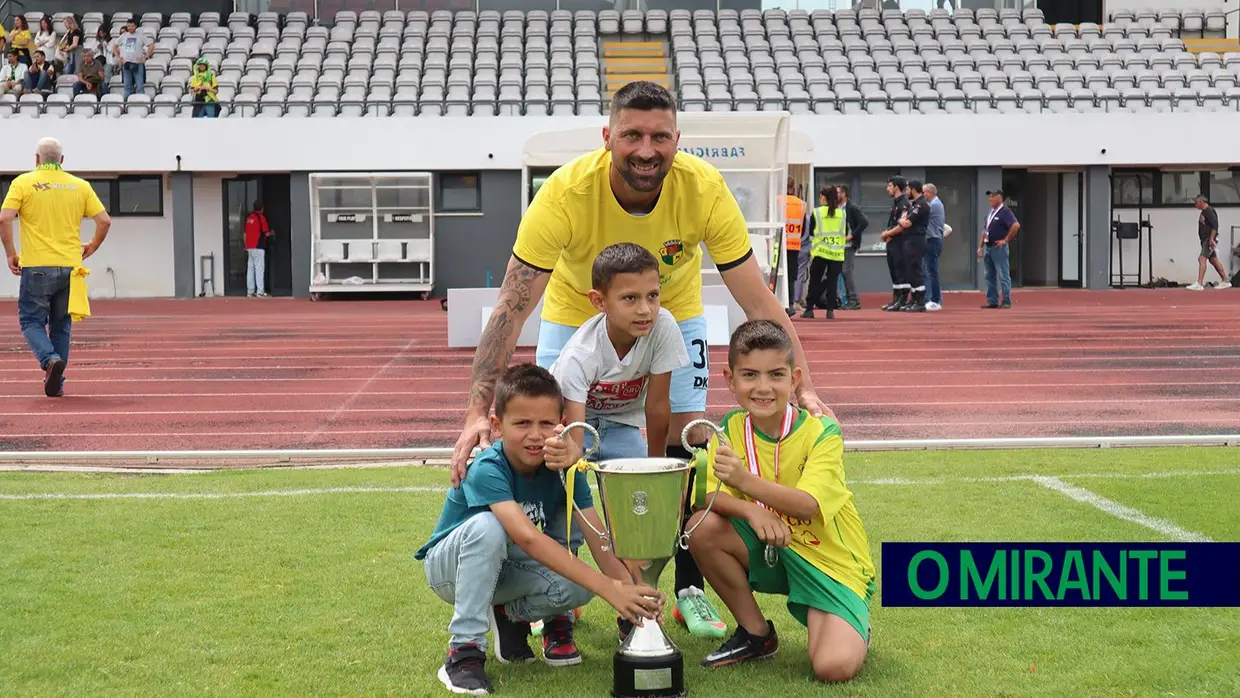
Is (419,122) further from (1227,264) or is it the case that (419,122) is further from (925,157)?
(1227,264)

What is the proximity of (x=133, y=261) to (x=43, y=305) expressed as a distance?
16785mm

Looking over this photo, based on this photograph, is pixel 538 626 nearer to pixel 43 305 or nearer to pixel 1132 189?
pixel 43 305

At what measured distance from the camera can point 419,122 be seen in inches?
978

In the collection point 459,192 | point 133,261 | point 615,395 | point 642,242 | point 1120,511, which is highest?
point 459,192

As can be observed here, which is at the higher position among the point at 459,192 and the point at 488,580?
the point at 459,192

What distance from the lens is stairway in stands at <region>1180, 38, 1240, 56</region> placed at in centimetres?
3045

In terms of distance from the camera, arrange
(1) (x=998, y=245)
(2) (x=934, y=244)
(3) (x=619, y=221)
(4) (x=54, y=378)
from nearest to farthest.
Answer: (3) (x=619, y=221) → (4) (x=54, y=378) → (1) (x=998, y=245) → (2) (x=934, y=244)

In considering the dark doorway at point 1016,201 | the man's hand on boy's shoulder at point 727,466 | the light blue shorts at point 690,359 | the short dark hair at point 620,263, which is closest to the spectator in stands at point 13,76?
the dark doorway at point 1016,201

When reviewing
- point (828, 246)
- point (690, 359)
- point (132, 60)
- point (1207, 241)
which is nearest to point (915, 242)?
point (828, 246)

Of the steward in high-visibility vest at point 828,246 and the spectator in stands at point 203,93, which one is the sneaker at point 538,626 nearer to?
the steward in high-visibility vest at point 828,246

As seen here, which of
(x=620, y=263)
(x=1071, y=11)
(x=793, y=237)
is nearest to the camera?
(x=620, y=263)

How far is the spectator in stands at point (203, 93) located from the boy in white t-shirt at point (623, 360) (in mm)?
22351

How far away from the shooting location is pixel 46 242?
34.0 feet

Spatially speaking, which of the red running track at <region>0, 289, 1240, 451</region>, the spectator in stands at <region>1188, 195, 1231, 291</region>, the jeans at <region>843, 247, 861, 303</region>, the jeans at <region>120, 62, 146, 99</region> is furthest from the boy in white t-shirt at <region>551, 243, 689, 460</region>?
the jeans at <region>120, 62, 146, 99</region>
